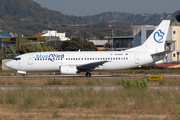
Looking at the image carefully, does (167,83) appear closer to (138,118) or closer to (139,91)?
(139,91)

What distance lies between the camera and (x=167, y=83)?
25.7m

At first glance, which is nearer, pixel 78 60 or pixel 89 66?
pixel 89 66

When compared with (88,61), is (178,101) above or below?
below

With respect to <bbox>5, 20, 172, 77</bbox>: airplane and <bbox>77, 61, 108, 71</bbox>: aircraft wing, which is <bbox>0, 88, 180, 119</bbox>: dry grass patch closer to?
<bbox>77, 61, 108, 71</bbox>: aircraft wing

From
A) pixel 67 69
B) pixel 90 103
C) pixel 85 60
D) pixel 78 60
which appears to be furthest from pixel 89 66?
pixel 90 103

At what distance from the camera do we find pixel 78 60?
3500 centimetres

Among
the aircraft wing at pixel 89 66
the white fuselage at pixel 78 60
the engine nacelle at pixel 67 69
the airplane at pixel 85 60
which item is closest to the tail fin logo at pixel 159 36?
the airplane at pixel 85 60

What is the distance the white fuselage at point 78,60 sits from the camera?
A: 34844mm

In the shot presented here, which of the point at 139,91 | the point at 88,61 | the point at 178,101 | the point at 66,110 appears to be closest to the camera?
the point at 66,110

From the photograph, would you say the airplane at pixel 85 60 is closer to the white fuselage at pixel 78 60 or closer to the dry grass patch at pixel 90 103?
the white fuselage at pixel 78 60

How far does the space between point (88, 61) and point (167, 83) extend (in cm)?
1213

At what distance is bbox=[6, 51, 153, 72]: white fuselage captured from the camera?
34.8m

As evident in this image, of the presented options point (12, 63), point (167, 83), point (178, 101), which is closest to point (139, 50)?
point (167, 83)

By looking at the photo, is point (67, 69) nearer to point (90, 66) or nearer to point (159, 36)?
point (90, 66)
